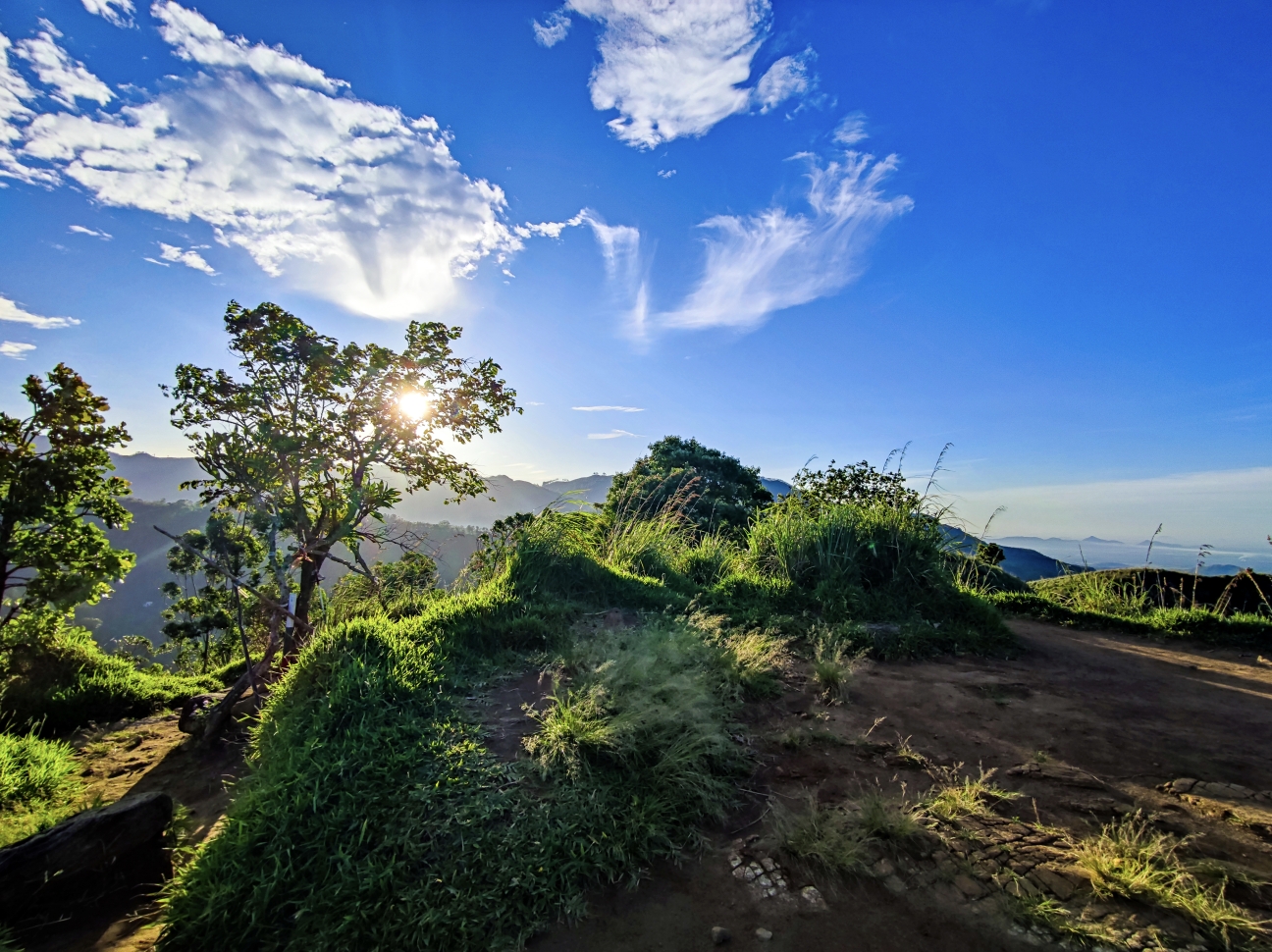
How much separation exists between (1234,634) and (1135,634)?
791 mm

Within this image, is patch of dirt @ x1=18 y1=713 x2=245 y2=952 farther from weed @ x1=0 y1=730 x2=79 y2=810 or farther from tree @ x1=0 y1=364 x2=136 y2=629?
tree @ x1=0 y1=364 x2=136 y2=629

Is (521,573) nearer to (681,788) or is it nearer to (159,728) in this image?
(681,788)

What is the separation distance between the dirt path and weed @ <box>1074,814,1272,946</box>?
0.23 ft

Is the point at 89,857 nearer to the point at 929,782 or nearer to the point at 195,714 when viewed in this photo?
the point at 195,714

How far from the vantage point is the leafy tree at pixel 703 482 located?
51.7ft

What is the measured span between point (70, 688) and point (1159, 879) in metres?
9.80

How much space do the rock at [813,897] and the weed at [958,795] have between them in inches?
26.8

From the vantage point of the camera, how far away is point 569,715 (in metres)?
3.00

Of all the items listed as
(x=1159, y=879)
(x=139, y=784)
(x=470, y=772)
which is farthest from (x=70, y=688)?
(x=1159, y=879)

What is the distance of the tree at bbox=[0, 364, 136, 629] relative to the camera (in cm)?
596

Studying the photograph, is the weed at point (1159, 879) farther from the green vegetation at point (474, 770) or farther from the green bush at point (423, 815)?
the green bush at point (423, 815)

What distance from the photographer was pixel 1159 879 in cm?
204

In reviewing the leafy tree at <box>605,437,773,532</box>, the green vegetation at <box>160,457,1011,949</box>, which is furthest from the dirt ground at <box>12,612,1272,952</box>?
the leafy tree at <box>605,437,773,532</box>

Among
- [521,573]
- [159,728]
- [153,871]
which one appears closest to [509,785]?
[153,871]
